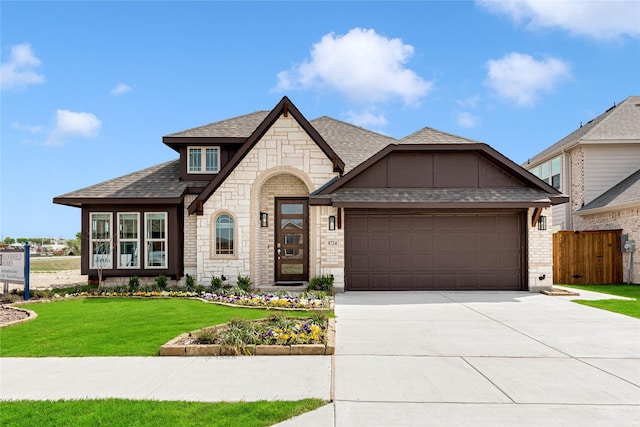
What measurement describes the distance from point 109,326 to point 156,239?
6806 millimetres

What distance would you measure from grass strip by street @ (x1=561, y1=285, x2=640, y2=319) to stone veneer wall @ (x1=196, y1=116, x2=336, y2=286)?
8.16 m

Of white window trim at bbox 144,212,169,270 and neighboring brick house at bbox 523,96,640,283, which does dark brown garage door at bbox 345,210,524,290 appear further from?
neighboring brick house at bbox 523,96,640,283

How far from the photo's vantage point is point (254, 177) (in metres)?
14.2

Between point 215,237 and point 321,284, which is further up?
point 215,237

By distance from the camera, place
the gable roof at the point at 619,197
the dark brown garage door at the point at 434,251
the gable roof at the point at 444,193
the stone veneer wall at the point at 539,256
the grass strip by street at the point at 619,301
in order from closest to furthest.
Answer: the grass strip by street at the point at 619,301, the gable roof at the point at 444,193, the stone veneer wall at the point at 539,256, the dark brown garage door at the point at 434,251, the gable roof at the point at 619,197

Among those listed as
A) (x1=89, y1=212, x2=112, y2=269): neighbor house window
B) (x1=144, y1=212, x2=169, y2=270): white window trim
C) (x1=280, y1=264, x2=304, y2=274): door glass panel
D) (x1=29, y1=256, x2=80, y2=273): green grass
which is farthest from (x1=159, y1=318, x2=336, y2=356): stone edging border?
(x1=29, y1=256, x2=80, y2=273): green grass

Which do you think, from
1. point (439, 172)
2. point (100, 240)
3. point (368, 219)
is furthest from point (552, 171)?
point (100, 240)

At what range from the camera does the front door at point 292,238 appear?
601 inches

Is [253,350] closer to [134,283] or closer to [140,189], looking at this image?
[134,283]

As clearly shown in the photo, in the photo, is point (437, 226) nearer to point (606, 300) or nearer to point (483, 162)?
point (483, 162)

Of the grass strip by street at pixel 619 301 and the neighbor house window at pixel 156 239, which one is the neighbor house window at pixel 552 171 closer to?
the grass strip by street at pixel 619 301

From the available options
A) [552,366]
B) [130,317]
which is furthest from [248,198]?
[552,366]

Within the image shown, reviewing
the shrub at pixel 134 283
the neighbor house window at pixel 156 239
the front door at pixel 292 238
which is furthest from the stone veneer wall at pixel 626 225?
the shrub at pixel 134 283

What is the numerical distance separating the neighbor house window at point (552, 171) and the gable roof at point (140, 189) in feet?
57.7
